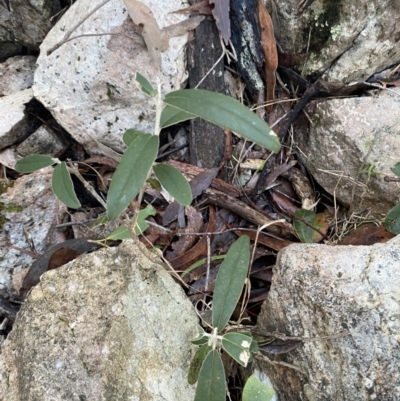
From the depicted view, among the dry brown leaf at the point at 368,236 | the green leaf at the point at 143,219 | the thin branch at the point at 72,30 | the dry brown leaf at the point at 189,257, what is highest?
the thin branch at the point at 72,30

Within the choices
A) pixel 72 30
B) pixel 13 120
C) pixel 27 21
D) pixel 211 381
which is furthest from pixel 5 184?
pixel 211 381

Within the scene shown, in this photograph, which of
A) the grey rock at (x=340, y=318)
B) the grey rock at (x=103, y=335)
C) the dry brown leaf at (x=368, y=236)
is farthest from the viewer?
the dry brown leaf at (x=368, y=236)

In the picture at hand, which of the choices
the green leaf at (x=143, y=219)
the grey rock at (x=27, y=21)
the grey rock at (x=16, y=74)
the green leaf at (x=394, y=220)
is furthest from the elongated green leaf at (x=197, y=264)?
the grey rock at (x=27, y=21)

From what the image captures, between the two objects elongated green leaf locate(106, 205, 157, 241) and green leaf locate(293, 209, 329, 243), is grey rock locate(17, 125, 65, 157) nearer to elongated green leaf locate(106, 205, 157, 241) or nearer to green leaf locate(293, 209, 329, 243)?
elongated green leaf locate(106, 205, 157, 241)

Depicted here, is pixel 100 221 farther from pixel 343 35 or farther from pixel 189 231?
pixel 343 35

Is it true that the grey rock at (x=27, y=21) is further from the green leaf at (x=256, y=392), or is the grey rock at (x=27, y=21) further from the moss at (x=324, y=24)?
the green leaf at (x=256, y=392)

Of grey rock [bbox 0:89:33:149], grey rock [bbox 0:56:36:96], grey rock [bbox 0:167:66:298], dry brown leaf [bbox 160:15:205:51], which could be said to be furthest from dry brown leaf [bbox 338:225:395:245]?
grey rock [bbox 0:56:36:96]
